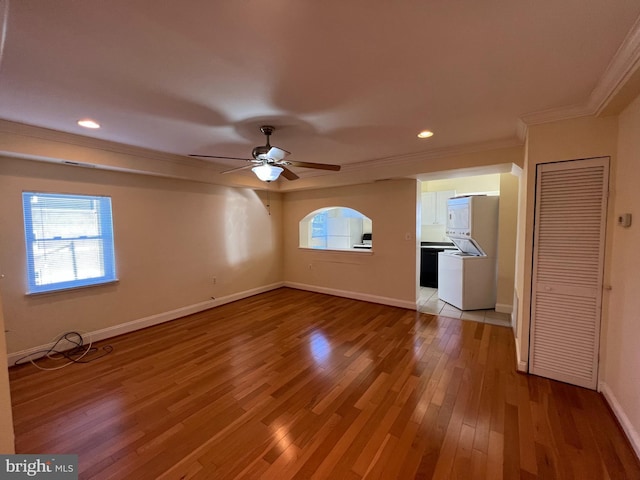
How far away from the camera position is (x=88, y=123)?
260cm

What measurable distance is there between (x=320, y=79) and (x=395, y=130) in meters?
1.30

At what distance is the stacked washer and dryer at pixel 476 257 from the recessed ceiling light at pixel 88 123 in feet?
16.1

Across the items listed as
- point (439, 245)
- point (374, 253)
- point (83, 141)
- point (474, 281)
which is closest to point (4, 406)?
point (83, 141)

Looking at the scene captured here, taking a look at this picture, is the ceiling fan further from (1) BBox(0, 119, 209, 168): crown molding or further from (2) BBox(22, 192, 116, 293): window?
(2) BBox(22, 192, 116, 293): window

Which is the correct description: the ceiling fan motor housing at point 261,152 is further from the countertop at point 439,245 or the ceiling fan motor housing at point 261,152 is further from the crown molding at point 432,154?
the countertop at point 439,245

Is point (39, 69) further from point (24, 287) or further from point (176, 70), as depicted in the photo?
point (24, 287)

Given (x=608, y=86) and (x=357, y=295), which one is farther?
(x=357, y=295)

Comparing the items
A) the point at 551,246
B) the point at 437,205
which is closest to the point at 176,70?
the point at 551,246

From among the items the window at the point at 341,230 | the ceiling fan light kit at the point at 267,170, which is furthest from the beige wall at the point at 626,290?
the window at the point at 341,230

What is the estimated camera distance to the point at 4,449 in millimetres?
892

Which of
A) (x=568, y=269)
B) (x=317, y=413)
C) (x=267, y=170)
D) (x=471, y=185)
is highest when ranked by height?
(x=471, y=185)

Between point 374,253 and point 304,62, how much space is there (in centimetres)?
364

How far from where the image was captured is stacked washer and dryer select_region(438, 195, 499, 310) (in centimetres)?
431

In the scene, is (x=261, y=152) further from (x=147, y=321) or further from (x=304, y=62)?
(x=147, y=321)
